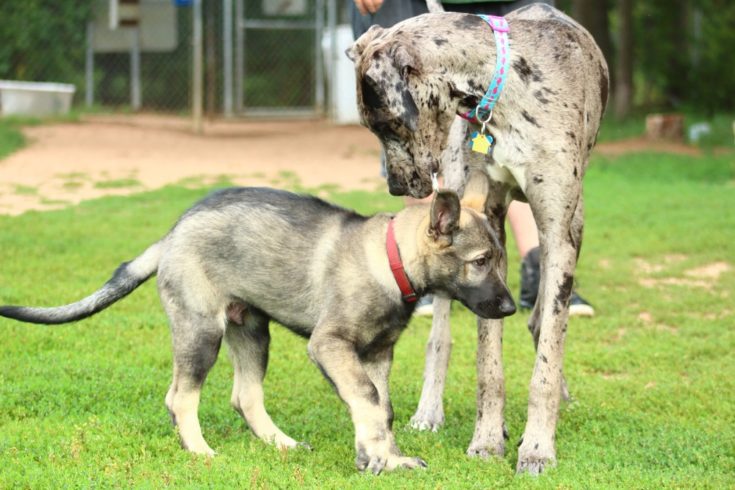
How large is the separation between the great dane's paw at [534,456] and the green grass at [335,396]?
0.07 metres

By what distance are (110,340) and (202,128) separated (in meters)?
13.2

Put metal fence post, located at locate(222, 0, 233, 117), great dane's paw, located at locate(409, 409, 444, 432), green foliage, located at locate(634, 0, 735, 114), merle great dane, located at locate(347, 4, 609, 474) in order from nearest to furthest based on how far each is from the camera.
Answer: merle great dane, located at locate(347, 4, 609, 474) → great dane's paw, located at locate(409, 409, 444, 432) → metal fence post, located at locate(222, 0, 233, 117) → green foliage, located at locate(634, 0, 735, 114)

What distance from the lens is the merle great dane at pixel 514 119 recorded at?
4.89m

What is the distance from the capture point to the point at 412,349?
23.6ft

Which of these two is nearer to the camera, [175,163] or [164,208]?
[164,208]

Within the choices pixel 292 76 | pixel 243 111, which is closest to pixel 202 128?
pixel 243 111

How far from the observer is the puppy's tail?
17.3ft

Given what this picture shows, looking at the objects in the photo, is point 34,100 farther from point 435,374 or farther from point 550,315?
point 550,315

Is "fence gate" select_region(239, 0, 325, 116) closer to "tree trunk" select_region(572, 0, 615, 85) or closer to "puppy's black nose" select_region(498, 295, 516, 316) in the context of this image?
"tree trunk" select_region(572, 0, 615, 85)

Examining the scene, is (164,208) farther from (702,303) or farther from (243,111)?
(243,111)

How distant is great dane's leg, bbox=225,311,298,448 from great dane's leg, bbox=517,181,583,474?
1.11 metres

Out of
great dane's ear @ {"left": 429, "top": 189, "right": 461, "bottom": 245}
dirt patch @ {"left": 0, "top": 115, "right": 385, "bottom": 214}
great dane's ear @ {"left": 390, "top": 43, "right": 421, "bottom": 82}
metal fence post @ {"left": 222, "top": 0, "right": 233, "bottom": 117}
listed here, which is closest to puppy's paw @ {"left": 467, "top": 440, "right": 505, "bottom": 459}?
great dane's ear @ {"left": 429, "top": 189, "right": 461, "bottom": 245}

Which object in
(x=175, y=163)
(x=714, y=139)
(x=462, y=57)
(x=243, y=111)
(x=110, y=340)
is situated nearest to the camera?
(x=462, y=57)

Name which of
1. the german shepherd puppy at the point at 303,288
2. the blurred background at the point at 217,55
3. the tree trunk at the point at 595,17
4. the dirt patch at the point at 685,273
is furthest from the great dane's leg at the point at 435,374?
the tree trunk at the point at 595,17
